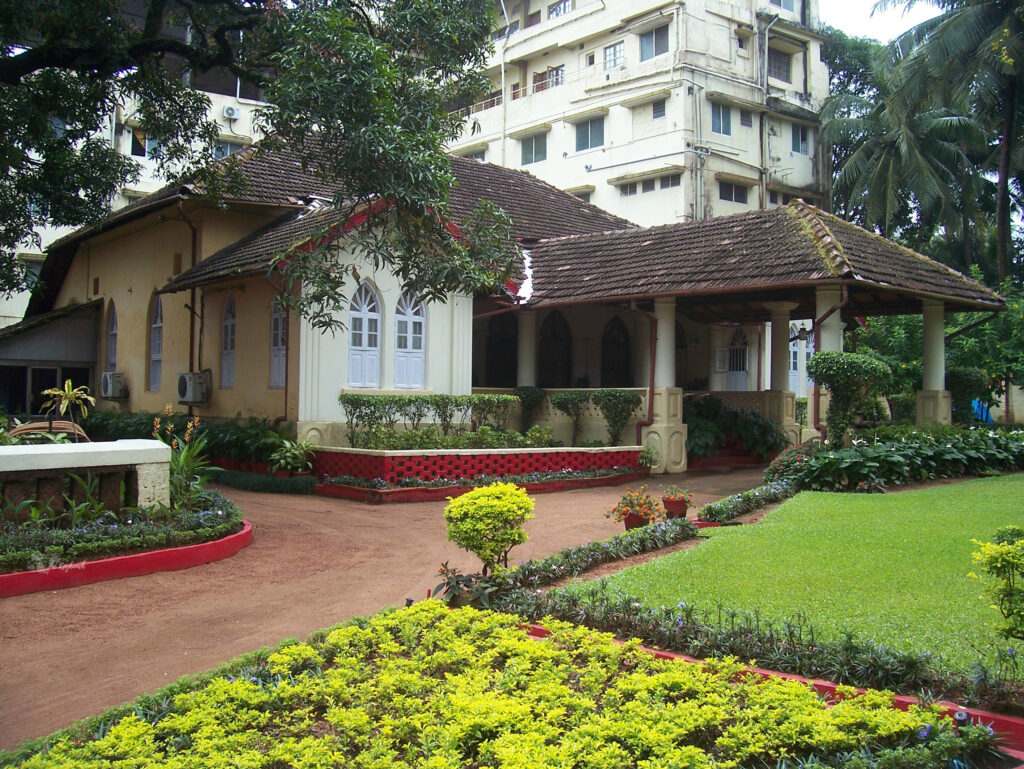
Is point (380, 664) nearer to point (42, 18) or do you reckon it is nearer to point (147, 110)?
point (42, 18)

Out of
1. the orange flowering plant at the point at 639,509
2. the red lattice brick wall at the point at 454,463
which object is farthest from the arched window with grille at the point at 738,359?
the orange flowering plant at the point at 639,509

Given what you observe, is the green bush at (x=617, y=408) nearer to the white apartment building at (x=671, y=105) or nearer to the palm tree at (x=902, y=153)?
the palm tree at (x=902, y=153)

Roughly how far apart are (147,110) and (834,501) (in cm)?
1186

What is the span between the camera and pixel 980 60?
27406mm

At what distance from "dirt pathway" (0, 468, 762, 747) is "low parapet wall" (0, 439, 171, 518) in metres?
1.27

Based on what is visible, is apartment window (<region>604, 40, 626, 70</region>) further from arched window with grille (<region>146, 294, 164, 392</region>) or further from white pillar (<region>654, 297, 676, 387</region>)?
A: arched window with grille (<region>146, 294, 164, 392</region>)

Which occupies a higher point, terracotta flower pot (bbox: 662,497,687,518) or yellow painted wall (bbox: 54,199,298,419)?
yellow painted wall (bbox: 54,199,298,419)

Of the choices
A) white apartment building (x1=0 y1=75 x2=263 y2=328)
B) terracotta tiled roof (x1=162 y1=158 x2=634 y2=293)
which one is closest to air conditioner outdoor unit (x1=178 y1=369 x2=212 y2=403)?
terracotta tiled roof (x1=162 y1=158 x2=634 y2=293)

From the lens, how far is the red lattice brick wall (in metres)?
14.7

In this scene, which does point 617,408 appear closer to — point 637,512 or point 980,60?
point 637,512

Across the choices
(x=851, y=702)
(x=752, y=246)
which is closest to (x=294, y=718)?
(x=851, y=702)

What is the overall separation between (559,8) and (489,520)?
42.2m

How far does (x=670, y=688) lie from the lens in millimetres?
5008

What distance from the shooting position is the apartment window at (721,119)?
1496 inches
